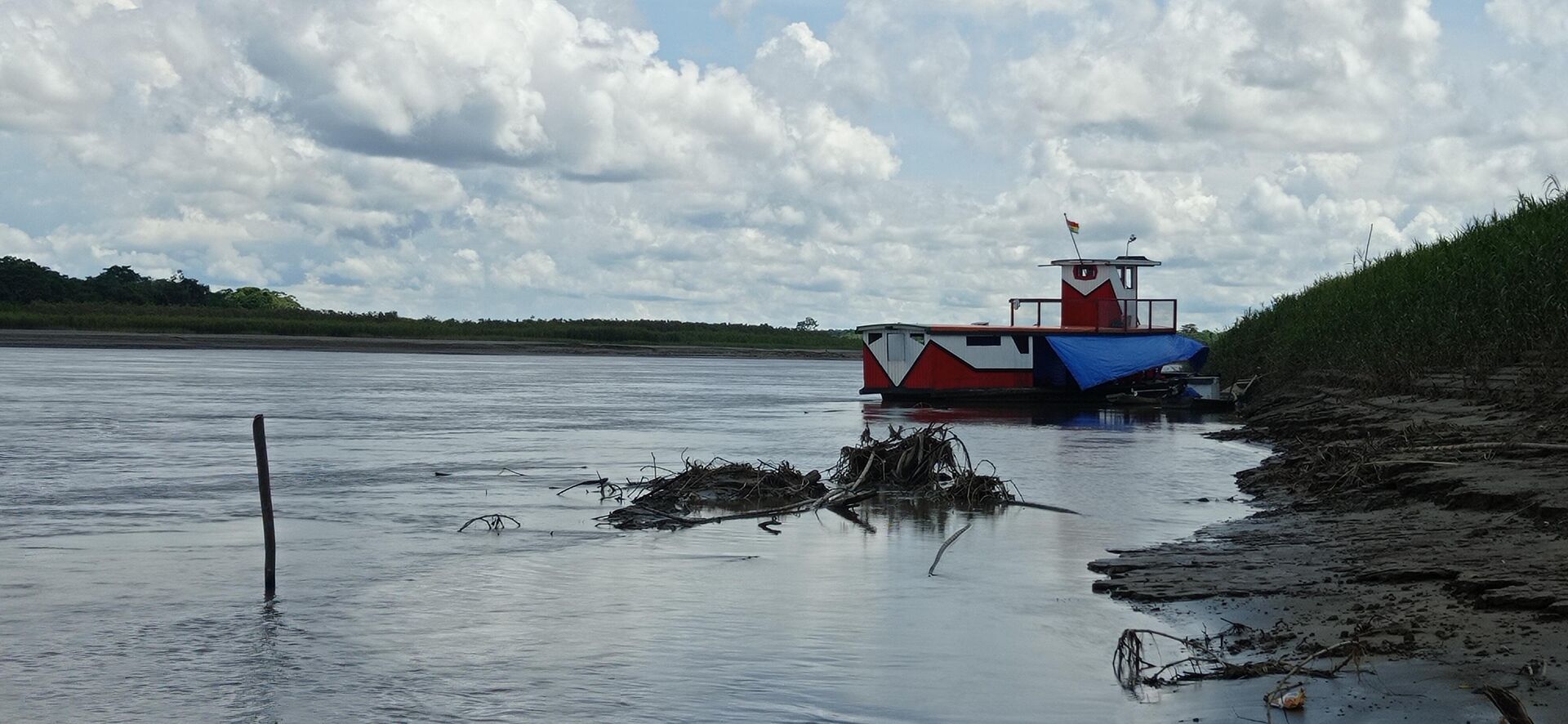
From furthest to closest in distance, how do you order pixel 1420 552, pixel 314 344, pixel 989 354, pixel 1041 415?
pixel 314 344 < pixel 989 354 < pixel 1041 415 < pixel 1420 552

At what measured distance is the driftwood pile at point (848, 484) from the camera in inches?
636

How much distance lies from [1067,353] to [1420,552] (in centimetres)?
2996

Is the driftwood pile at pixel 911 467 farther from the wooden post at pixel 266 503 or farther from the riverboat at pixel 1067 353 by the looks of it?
the riverboat at pixel 1067 353

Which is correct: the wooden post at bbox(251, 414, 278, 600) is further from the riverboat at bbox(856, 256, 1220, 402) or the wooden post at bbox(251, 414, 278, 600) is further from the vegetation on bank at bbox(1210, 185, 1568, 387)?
the riverboat at bbox(856, 256, 1220, 402)

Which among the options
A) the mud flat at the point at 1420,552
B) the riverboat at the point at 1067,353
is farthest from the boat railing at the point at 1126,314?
the mud flat at the point at 1420,552

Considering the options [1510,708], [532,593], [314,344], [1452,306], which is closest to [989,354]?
[1452,306]

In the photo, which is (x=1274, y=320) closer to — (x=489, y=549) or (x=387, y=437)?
(x=387, y=437)

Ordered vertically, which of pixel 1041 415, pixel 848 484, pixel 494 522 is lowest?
pixel 494 522

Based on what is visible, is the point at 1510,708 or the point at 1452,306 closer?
the point at 1510,708

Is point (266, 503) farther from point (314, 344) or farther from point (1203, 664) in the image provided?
point (314, 344)

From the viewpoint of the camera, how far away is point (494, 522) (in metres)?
14.9

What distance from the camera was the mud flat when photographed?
710 cm

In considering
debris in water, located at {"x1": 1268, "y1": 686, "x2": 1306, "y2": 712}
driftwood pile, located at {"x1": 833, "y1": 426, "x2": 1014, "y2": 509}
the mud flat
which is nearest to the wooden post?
the mud flat

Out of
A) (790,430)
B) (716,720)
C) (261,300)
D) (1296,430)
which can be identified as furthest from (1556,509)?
(261,300)
